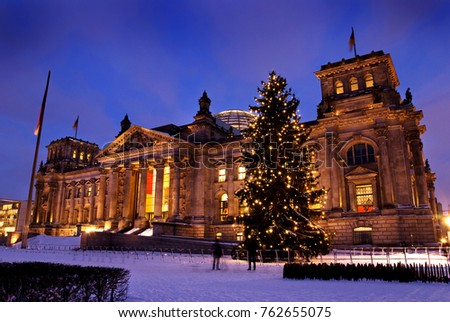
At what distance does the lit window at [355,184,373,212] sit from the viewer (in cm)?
4116

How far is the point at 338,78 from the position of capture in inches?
1871

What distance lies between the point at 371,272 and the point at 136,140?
1934 inches

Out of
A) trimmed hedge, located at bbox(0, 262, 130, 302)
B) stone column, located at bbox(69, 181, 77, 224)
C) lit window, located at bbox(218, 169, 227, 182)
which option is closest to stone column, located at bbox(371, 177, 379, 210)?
lit window, located at bbox(218, 169, 227, 182)

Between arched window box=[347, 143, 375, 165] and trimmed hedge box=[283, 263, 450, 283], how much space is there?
2768 cm

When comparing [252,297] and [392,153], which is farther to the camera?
[392,153]

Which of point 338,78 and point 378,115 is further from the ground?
point 338,78

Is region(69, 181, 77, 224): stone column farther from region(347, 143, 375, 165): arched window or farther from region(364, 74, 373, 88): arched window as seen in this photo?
region(364, 74, 373, 88): arched window

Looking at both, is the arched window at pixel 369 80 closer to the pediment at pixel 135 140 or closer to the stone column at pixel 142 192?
the pediment at pixel 135 140

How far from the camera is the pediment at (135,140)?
56.0 metres

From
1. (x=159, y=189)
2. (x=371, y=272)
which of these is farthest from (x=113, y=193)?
(x=371, y=272)

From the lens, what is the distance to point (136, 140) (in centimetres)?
5925
